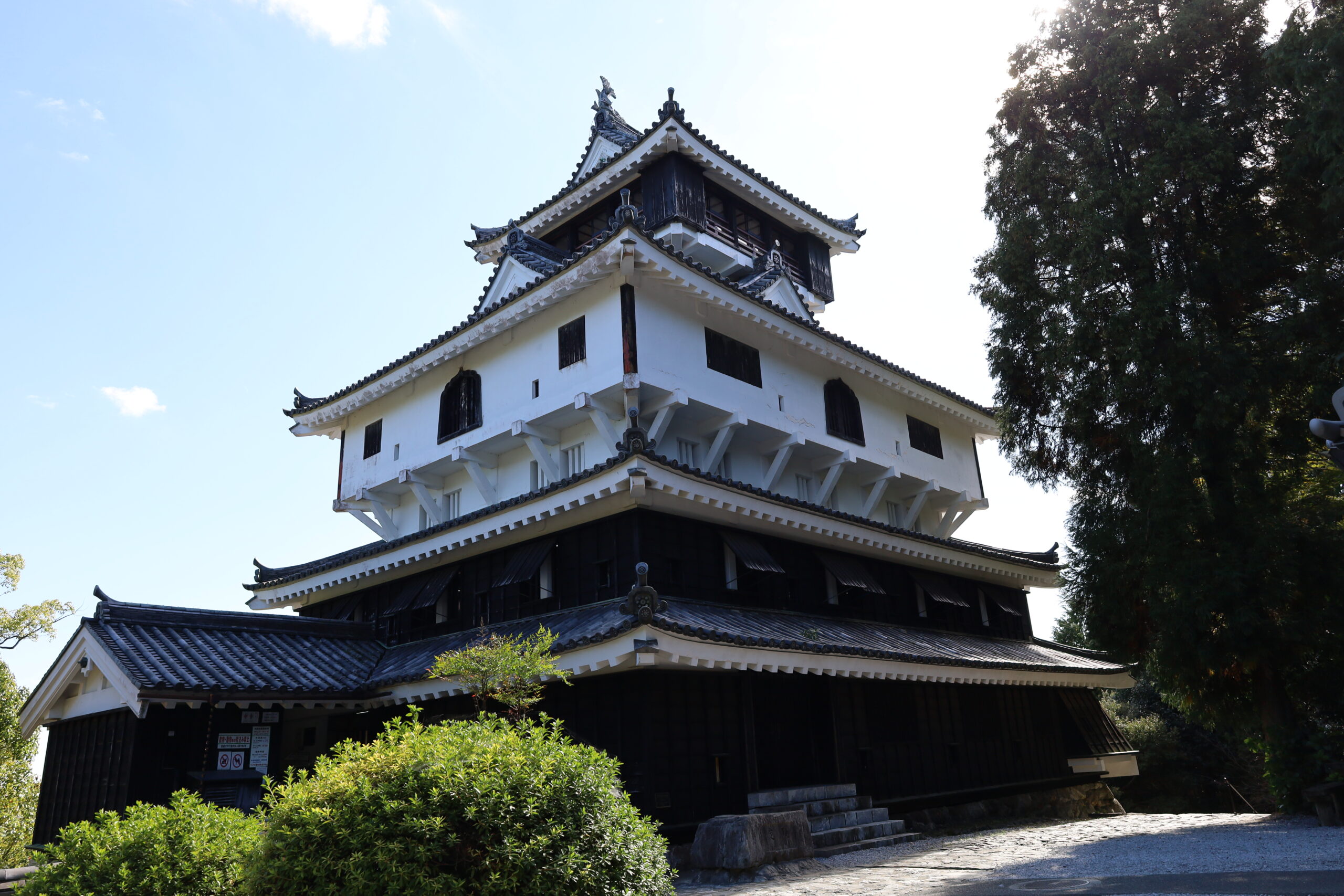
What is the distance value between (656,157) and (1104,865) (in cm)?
1729

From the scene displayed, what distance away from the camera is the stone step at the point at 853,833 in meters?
12.9

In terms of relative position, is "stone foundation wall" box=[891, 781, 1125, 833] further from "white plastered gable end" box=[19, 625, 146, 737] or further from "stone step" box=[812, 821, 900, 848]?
"white plastered gable end" box=[19, 625, 146, 737]

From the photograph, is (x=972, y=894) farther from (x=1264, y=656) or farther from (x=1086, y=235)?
(x=1086, y=235)

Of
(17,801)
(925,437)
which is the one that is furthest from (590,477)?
(17,801)

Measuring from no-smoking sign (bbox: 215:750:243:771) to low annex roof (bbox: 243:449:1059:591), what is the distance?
4.81m

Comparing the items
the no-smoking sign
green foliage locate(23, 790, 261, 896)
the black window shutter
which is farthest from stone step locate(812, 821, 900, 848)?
the black window shutter

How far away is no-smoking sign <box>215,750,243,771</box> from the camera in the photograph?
13742mm

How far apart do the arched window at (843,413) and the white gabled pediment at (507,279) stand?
7351mm

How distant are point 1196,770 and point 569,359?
32443 mm

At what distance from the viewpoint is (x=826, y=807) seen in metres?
14.2

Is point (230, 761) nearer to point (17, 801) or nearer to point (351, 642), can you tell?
point (351, 642)

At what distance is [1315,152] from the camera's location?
40.9 feet

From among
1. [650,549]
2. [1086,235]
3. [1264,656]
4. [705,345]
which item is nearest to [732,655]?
[650,549]

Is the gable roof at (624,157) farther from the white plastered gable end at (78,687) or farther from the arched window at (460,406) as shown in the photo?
the white plastered gable end at (78,687)
